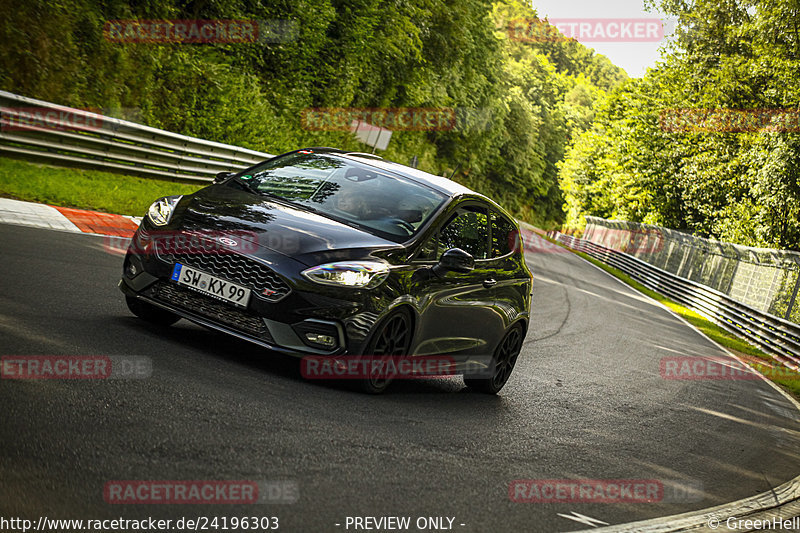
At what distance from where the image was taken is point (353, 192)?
292 inches

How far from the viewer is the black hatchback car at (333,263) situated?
622cm

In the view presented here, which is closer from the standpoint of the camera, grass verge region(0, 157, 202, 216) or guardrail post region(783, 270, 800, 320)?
grass verge region(0, 157, 202, 216)

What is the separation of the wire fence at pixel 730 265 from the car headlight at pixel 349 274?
1726cm

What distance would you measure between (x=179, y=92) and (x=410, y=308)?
17.5 metres

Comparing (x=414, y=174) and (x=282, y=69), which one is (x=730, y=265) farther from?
(x=414, y=174)

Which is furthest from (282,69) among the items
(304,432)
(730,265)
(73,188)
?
(304,432)

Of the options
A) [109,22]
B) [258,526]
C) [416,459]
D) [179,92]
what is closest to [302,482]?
[258,526]

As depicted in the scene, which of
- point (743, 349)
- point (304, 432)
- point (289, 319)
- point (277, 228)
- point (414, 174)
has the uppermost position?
point (414, 174)

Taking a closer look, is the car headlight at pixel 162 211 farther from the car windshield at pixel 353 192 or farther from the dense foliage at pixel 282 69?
the dense foliage at pixel 282 69

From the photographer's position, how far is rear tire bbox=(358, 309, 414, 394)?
6414 mm

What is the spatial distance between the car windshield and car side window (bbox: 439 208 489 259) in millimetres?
234

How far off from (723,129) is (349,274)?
40815 mm

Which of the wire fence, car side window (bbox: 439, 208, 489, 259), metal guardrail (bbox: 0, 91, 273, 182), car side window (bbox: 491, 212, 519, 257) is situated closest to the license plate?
car side window (bbox: 439, 208, 489, 259)

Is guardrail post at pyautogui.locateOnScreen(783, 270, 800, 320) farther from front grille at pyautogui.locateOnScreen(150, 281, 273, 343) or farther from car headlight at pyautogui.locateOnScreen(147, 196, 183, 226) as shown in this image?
front grille at pyautogui.locateOnScreen(150, 281, 273, 343)
